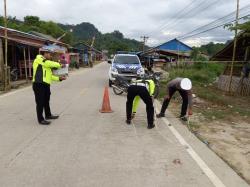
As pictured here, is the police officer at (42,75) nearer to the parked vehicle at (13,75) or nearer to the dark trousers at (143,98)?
the dark trousers at (143,98)

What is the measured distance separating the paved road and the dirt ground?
0.76ft

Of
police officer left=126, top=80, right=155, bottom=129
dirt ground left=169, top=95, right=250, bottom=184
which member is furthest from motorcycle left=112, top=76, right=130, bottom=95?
police officer left=126, top=80, right=155, bottom=129

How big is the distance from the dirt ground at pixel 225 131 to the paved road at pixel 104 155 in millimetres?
232

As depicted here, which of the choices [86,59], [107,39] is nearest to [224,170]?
[86,59]

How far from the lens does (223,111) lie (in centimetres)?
1163

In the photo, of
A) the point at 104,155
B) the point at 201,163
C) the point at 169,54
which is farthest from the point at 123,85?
the point at 169,54

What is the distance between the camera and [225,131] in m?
8.60

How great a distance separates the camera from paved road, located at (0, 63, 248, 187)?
5098 millimetres

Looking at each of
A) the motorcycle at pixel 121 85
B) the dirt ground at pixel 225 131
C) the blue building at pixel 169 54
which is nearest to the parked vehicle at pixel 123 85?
the motorcycle at pixel 121 85

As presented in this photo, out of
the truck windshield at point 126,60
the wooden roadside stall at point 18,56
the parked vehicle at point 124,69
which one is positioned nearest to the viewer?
the parked vehicle at point 124,69

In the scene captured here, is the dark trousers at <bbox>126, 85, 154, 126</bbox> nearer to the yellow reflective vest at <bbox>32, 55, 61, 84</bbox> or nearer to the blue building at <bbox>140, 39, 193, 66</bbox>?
the yellow reflective vest at <bbox>32, 55, 61, 84</bbox>

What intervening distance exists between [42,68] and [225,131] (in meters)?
4.63

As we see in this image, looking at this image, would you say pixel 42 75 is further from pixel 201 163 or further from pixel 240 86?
pixel 240 86

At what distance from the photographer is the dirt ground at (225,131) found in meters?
6.27
